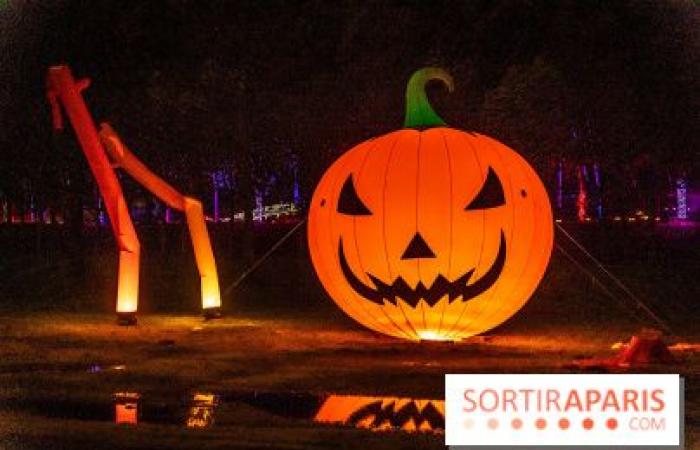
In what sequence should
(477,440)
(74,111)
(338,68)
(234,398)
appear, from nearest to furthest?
(477,440), (234,398), (74,111), (338,68)

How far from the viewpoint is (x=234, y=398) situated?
35.3ft

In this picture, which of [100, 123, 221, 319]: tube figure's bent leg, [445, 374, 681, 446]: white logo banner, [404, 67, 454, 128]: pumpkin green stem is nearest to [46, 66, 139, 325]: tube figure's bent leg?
[100, 123, 221, 319]: tube figure's bent leg

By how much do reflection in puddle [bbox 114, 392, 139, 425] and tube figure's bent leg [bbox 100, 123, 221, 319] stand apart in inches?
305

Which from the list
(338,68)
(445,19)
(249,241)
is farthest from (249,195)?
(445,19)

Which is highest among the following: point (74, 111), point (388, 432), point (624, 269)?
point (74, 111)

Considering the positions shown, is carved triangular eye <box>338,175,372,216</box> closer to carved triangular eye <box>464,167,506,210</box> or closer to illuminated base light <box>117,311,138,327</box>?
carved triangular eye <box>464,167,506,210</box>

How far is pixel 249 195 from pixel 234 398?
2034 cm

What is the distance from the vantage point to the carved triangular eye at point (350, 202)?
46.8 feet

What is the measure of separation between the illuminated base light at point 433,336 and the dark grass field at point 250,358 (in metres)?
0.17

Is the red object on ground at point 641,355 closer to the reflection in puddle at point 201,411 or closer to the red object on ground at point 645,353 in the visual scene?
the red object on ground at point 645,353

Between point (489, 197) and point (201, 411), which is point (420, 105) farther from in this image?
point (201, 411)

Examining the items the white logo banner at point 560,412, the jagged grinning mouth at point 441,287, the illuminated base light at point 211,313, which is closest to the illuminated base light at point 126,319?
the illuminated base light at point 211,313

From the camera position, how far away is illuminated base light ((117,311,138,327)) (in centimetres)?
1736

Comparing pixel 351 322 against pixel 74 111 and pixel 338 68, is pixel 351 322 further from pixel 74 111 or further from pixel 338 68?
pixel 338 68
